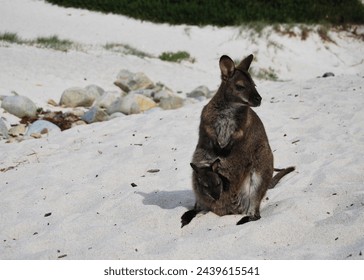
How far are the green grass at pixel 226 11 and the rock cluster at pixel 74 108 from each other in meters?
11.7

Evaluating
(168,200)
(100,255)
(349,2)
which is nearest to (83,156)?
(168,200)

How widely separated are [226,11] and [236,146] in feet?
64.0

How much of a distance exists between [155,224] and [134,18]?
62.4 feet

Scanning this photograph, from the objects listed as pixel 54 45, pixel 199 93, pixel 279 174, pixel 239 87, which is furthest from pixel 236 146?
pixel 54 45

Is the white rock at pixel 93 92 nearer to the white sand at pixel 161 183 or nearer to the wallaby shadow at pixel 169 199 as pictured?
the white sand at pixel 161 183

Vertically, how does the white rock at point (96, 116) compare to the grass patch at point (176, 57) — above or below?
above

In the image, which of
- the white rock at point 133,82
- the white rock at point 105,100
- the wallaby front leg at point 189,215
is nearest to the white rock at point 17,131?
the white rock at point 105,100

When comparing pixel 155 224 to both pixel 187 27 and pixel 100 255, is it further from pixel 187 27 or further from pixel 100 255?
pixel 187 27

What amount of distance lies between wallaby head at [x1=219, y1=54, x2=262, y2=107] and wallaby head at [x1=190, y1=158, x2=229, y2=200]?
561 millimetres

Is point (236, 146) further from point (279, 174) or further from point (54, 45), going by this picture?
point (54, 45)

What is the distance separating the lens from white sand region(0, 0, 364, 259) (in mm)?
4242

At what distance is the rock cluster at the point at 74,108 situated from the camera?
9219 millimetres

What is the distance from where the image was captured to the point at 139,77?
1302 cm

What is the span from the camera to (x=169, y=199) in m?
5.51
